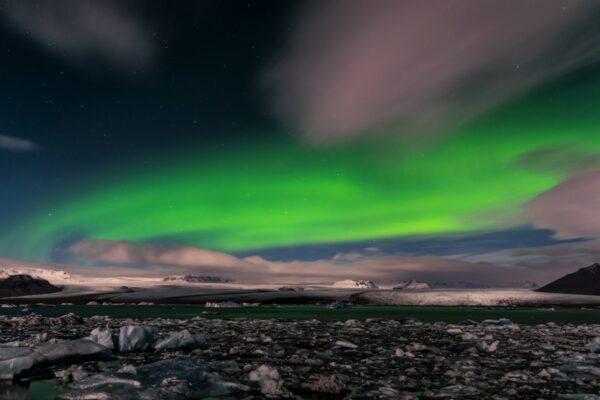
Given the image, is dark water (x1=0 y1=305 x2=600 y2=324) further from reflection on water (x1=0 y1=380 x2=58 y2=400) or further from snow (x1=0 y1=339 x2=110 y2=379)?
reflection on water (x1=0 y1=380 x2=58 y2=400)

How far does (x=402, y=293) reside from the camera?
116 meters

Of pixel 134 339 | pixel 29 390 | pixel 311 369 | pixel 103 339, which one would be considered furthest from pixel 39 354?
pixel 311 369

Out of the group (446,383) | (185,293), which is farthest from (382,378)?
(185,293)

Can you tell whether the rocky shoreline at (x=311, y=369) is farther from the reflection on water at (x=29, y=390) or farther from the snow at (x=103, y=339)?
the reflection on water at (x=29, y=390)

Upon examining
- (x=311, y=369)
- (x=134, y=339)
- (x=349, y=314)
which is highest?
(x=134, y=339)

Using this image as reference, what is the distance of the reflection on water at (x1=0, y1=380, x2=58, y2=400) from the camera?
23.6 feet

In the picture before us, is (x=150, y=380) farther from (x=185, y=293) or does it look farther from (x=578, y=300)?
(x=185, y=293)

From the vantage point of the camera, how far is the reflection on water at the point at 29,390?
718cm

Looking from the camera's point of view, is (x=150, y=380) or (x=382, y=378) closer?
(x=150, y=380)

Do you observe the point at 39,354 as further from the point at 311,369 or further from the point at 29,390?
the point at 311,369

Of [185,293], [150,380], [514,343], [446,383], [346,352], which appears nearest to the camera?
[150,380]

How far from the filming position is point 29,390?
303 inches

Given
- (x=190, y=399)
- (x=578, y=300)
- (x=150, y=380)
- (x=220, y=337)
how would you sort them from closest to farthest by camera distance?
1. (x=190, y=399)
2. (x=150, y=380)
3. (x=220, y=337)
4. (x=578, y=300)

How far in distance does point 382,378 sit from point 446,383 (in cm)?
128
